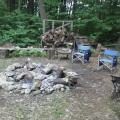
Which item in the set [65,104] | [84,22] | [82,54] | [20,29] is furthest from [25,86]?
[84,22]

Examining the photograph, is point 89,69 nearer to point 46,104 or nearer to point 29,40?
point 46,104

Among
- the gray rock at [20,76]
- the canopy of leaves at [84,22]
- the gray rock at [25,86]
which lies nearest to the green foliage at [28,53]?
the canopy of leaves at [84,22]

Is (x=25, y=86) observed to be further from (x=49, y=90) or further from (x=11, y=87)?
(x=49, y=90)

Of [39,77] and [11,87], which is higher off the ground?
[39,77]

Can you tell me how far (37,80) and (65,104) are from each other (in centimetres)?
109

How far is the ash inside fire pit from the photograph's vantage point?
21.0 feet

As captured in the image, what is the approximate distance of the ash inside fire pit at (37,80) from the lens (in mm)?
6406

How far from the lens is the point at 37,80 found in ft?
21.6

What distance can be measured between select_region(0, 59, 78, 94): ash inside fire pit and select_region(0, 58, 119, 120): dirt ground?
0.18m

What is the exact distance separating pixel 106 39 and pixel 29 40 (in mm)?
3824

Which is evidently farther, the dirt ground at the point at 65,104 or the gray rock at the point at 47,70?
the gray rock at the point at 47,70

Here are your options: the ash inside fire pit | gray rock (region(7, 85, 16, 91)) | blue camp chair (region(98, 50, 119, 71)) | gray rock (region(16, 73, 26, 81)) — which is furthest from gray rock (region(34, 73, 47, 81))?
blue camp chair (region(98, 50, 119, 71))

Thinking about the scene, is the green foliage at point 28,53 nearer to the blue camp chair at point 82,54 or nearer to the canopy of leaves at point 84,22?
the blue camp chair at point 82,54

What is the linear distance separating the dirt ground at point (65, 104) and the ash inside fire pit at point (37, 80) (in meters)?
0.18
